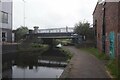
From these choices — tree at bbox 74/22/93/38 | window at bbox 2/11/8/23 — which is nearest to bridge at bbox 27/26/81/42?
tree at bbox 74/22/93/38

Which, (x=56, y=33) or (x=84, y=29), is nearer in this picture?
(x=84, y=29)

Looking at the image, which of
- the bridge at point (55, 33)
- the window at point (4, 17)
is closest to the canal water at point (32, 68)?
the window at point (4, 17)

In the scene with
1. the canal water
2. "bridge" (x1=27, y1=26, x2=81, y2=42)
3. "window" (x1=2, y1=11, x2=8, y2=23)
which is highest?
"window" (x1=2, y1=11, x2=8, y2=23)

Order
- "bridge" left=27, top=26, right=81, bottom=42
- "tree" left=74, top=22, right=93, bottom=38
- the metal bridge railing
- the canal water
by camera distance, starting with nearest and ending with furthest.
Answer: the canal water, "tree" left=74, top=22, right=93, bottom=38, "bridge" left=27, top=26, right=81, bottom=42, the metal bridge railing

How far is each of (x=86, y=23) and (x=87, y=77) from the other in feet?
105

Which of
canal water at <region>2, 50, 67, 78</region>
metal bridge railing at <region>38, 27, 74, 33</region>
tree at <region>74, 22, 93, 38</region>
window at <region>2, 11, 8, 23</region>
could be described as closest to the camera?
canal water at <region>2, 50, 67, 78</region>

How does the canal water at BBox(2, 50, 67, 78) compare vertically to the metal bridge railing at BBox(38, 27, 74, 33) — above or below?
below

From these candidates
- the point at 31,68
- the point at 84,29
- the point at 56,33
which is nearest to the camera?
the point at 31,68

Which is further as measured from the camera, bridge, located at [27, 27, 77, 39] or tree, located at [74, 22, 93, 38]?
bridge, located at [27, 27, 77, 39]

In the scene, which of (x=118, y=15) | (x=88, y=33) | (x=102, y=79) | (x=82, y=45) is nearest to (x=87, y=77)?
(x=102, y=79)

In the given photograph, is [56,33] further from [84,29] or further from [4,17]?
[4,17]

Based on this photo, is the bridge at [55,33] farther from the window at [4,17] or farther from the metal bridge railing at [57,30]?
the window at [4,17]

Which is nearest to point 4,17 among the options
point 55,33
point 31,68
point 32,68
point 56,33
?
point 55,33

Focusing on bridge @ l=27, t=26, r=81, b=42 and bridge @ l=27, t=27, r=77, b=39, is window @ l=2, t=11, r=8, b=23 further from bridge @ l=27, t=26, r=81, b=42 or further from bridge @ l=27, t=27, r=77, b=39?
bridge @ l=27, t=27, r=77, b=39
